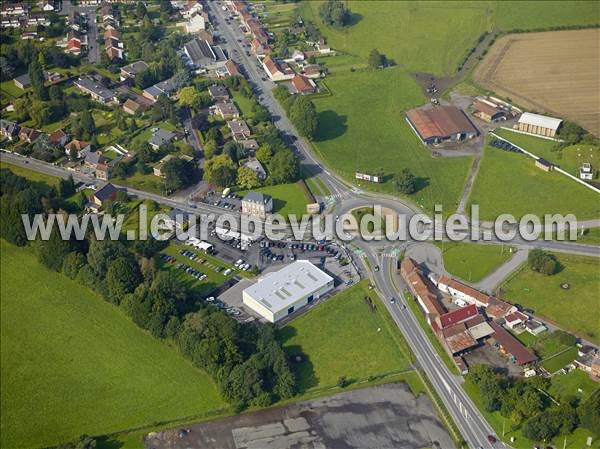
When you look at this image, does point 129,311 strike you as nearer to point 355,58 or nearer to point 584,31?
point 355,58

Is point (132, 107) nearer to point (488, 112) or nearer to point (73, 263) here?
point (73, 263)

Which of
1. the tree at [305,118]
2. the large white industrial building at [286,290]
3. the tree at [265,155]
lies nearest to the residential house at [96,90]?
the tree at [305,118]

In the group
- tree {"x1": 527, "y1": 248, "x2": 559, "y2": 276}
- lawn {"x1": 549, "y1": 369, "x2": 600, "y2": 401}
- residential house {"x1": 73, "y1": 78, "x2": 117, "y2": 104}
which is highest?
lawn {"x1": 549, "y1": 369, "x2": 600, "y2": 401}

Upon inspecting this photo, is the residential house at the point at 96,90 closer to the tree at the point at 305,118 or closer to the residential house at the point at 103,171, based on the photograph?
the residential house at the point at 103,171

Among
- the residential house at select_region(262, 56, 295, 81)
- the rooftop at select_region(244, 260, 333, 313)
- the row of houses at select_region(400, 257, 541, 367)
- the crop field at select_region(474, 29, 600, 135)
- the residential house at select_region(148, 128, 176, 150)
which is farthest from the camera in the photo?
the residential house at select_region(262, 56, 295, 81)

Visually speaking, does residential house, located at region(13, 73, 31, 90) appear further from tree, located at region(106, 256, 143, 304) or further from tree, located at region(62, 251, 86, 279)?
tree, located at region(106, 256, 143, 304)

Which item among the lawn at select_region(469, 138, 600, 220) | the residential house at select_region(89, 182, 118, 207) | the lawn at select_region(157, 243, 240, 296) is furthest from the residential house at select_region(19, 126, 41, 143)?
the lawn at select_region(469, 138, 600, 220)
